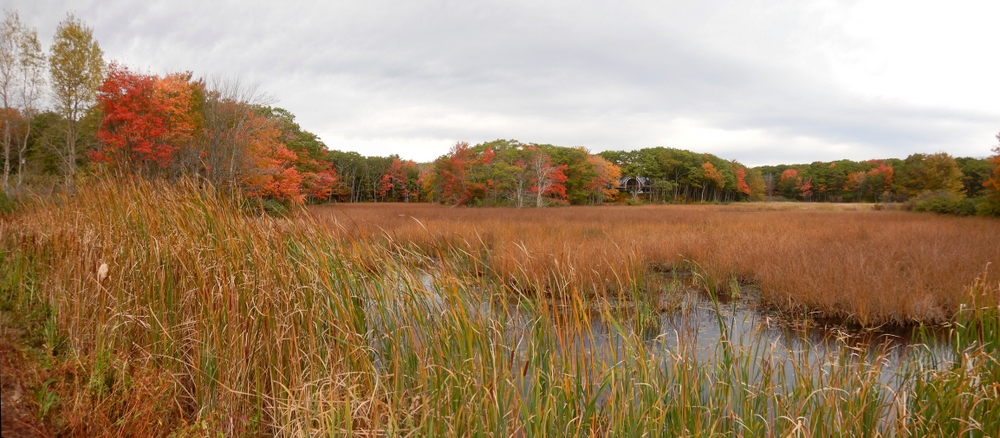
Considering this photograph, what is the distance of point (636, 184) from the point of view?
67.0m

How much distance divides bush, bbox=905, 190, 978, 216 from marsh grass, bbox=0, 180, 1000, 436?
26.0m

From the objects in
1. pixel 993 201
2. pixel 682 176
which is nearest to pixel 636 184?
pixel 682 176

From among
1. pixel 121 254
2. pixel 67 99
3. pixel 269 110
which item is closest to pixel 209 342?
pixel 121 254

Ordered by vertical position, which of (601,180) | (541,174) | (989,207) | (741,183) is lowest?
(989,207)

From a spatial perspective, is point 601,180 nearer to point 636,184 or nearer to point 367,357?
point 636,184

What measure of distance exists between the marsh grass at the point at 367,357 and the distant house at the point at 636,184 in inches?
2520

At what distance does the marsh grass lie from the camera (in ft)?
7.38

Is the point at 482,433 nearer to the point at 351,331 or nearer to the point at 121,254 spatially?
the point at 351,331

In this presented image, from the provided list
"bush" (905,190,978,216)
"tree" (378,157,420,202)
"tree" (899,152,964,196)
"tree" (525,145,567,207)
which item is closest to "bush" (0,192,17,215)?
"tree" (525,145,567,207)

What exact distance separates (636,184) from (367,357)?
223 ft

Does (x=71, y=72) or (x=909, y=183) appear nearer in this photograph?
(x=71, y=72)

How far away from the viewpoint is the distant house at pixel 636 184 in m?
66.1

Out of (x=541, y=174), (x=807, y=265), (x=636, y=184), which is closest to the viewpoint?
(x=807, y=265)

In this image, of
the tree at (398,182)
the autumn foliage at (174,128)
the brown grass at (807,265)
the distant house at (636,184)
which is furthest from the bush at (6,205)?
the distant house at (636,184)
